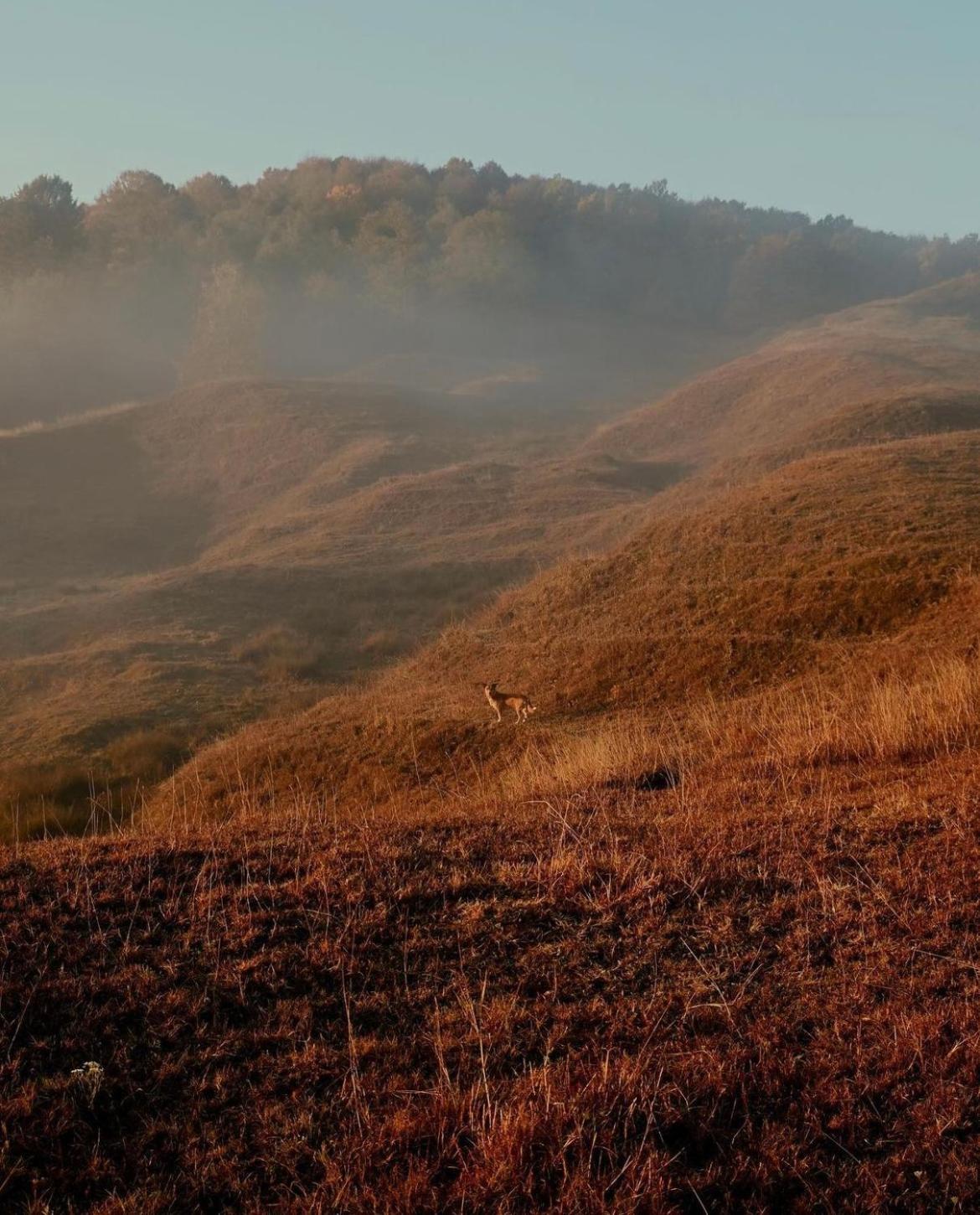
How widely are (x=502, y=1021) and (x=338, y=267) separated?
104 m

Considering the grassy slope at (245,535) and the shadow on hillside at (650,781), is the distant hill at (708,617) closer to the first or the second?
the grassy slope at (245,535)

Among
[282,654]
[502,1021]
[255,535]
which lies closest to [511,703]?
[282,654]

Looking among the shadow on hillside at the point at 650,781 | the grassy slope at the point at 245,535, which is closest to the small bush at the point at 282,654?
the grassy slope at the point at 245,535

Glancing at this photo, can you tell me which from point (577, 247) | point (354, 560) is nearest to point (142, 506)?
point (354, 560)

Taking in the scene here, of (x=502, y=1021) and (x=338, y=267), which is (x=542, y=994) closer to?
(x=502, y=1021)

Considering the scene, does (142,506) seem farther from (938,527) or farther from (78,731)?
(938,527)

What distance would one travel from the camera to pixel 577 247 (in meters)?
124

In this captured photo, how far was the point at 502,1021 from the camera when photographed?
4773 mm

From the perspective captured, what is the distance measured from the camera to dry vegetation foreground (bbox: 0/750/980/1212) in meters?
3.80

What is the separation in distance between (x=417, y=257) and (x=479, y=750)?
9469 centimetres

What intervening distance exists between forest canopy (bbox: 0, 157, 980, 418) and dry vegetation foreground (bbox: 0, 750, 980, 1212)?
76978mm

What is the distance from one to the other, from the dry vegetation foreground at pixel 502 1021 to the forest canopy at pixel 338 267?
7698 cm

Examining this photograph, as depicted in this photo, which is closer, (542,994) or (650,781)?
(542,994)

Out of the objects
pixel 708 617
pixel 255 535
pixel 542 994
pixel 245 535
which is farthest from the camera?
pixel 245 535
